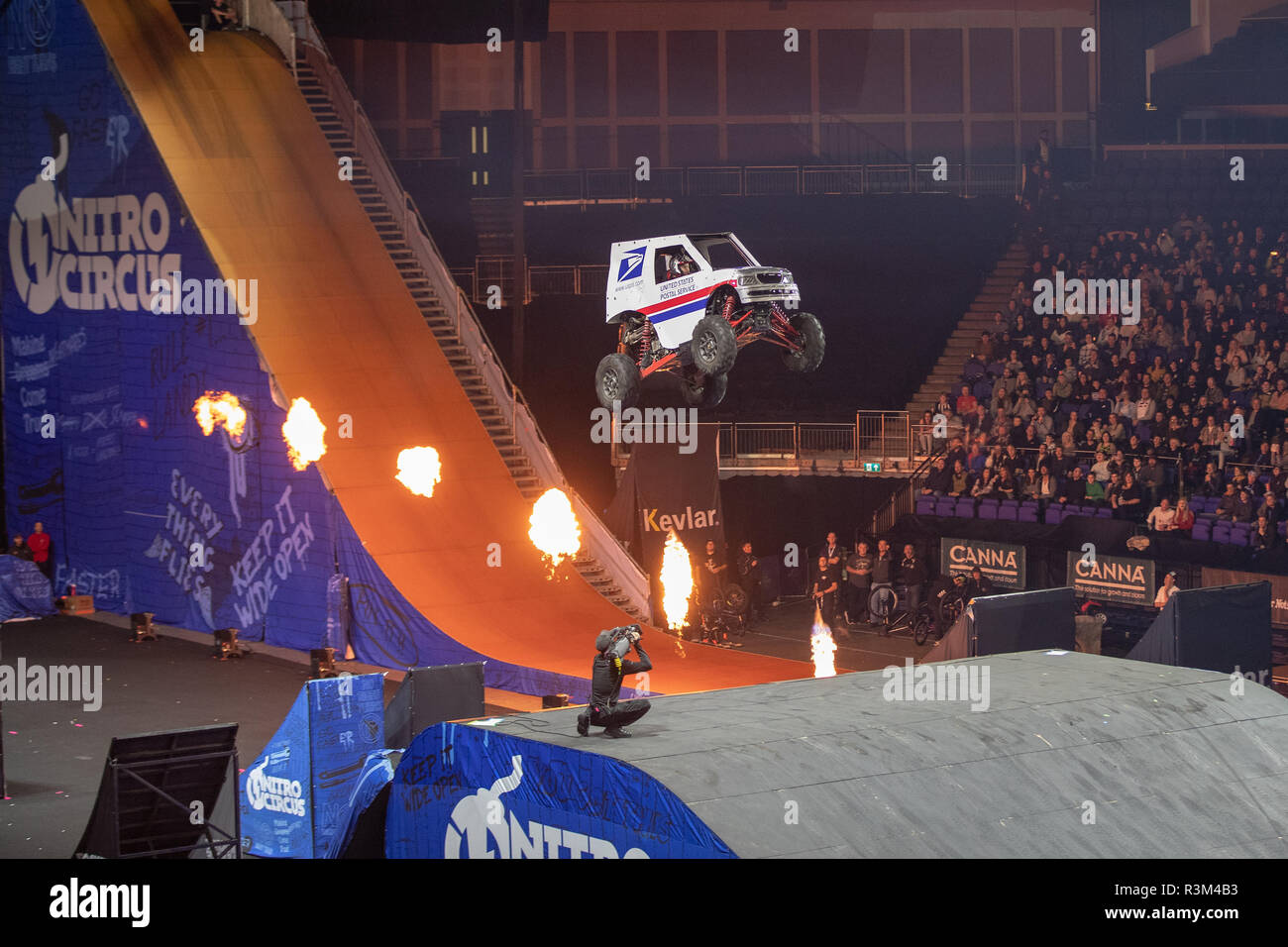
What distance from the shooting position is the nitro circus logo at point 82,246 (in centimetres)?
2800

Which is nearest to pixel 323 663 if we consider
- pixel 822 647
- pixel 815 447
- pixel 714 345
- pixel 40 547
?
pixel 822 647

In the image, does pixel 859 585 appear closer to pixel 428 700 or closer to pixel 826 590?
pixel 826 590

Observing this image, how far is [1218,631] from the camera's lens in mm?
17531

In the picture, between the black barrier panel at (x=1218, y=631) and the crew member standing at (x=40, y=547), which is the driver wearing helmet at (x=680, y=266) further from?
the crew member standing at (x=40, y=547)

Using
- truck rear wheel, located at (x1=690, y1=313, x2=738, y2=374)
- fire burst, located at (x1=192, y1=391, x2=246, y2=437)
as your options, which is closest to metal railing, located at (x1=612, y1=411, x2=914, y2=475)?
fire burst, located at (x1=192, y1=391, x2=246, y2=437)

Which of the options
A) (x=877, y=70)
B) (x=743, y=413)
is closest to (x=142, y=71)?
(x=743, y=413)

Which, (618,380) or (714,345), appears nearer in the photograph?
(714,345)

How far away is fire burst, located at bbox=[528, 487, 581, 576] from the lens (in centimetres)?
2650

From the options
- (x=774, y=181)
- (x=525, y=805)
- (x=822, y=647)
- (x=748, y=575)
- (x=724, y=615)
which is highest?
(x=774, y=181)

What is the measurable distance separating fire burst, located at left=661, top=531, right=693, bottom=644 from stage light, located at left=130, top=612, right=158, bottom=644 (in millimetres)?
8569

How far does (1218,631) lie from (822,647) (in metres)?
7.62

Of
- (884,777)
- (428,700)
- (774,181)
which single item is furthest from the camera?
(774,181)
